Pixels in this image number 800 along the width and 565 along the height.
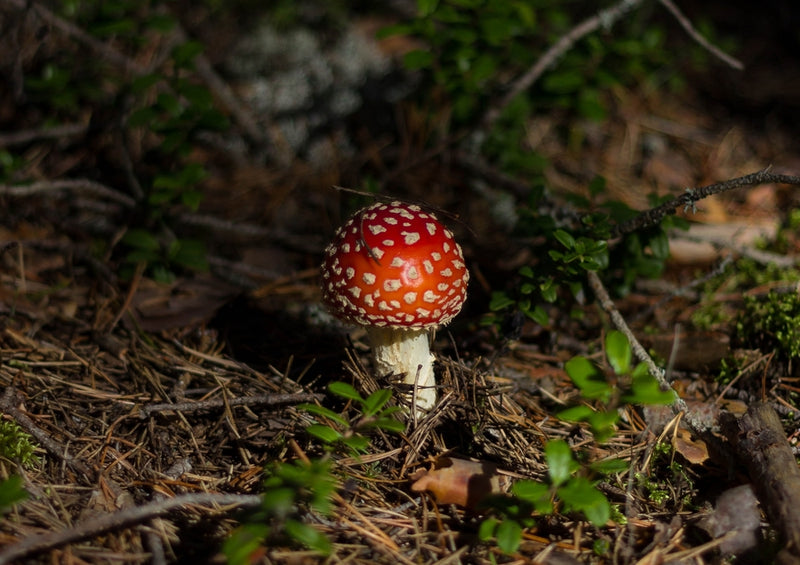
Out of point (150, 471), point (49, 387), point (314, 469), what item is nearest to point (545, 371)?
point (314, 469)

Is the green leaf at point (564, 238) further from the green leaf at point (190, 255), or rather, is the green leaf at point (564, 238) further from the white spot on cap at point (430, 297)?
the green leaf at point (190, 255)

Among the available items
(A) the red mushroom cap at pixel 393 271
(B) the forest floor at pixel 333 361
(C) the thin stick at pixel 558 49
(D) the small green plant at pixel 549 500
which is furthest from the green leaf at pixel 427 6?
(D) the small green plant at pixel 549 500

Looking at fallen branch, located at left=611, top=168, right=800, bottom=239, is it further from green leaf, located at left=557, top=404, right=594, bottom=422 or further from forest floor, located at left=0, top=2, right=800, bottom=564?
green leaf, located at left=557, top=404, right=594, bottom=422

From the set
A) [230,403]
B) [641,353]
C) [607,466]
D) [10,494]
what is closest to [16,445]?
[10,494]

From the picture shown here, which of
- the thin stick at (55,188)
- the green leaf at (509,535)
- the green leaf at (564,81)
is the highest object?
the green leaf at (564,81)

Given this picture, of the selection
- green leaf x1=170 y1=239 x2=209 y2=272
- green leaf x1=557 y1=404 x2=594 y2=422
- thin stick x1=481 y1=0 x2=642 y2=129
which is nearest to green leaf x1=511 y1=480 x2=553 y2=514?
green leaf x1=557 y1=404 x2=594 y2=422

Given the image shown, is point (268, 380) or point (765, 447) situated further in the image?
point (268, 380)

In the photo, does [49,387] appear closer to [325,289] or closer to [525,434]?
[325,289]
